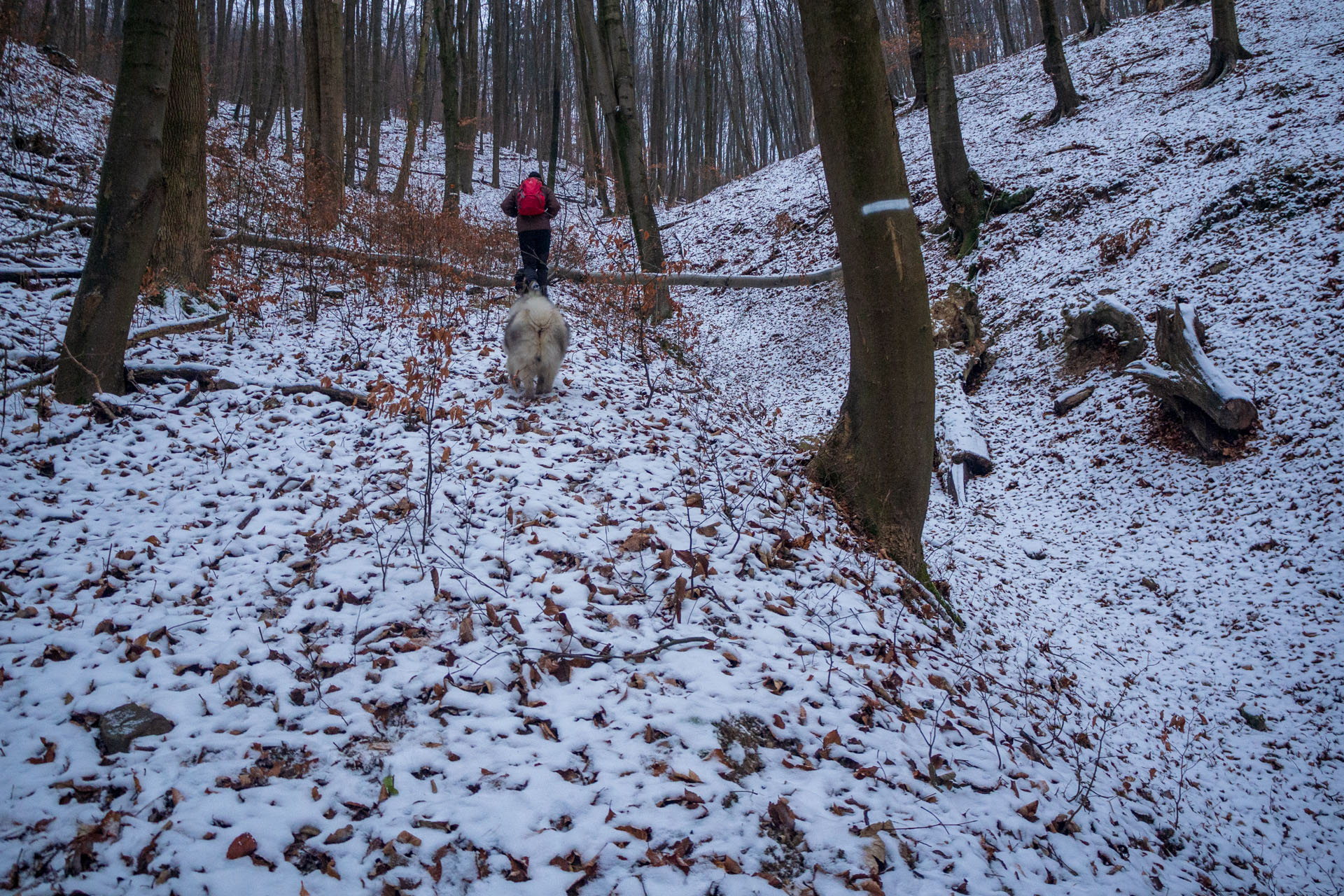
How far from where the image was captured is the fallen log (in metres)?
7.61

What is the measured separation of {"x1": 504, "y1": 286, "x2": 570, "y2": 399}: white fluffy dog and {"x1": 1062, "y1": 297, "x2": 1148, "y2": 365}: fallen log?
6.81 meters

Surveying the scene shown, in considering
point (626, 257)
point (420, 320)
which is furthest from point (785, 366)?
point (420, 320)

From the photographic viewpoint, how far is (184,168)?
6.92 m

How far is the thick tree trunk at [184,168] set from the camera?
6828 mm

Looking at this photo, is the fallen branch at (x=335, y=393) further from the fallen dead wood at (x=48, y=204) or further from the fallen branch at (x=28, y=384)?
the fallen dead wood at (x=48, y=204)

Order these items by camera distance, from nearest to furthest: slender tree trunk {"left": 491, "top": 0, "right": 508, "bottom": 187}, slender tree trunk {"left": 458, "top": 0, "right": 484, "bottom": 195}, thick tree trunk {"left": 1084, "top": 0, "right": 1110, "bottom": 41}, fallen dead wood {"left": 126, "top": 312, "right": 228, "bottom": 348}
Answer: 1. fallen dead wood {"left": 126, "top": 312, "right": 228, "bottom": 348}
2. thick tree trunk {"left": 1084, "top": 0, "right": 1110, "bottom": 41}
3. slender tree trunk {"left": 458, "top": 0, "right": 484, "bottom": 195}
4. slender tree trunk {"left": 491, "top": 0, "right": 508, "bottom": 187}

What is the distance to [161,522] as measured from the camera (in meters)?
4.11

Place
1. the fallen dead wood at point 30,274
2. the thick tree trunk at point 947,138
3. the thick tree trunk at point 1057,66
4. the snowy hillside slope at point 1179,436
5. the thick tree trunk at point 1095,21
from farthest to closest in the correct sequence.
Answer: the thick tree trunk at point 1095,21
the thick tree trunk at point 1057,66
the thick tree trunk at point 947,138
the fallen dead wood at point 30,274
the snowy hillside slope at point 1179,436

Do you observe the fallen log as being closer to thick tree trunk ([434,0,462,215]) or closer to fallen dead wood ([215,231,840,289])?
fallen dead wood ([215,231,840,289])

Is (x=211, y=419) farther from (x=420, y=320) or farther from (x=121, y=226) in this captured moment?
(x=420, y=320)

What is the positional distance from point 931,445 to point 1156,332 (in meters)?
4.30

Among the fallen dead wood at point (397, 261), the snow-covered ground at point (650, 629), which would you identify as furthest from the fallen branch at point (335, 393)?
the fallen dead wood at point (397, 261)

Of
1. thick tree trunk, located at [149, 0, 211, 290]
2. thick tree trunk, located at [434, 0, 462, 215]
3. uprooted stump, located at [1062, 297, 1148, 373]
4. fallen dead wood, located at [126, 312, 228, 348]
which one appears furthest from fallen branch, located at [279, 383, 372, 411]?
thick tree trunk, located at [434, 0, 462, 215]

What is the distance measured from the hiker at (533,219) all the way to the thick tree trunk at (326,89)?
12.0 feet
